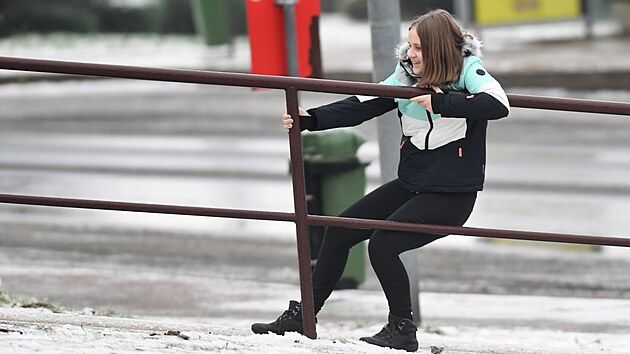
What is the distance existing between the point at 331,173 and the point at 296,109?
293 centimetres

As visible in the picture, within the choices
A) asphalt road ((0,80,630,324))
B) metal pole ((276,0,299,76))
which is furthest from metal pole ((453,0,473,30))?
metal pole ((276,0,299,76))

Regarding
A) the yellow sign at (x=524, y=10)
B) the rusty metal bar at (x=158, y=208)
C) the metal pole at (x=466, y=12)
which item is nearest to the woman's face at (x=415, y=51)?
the rusty metal bar at (x=158, y=208)

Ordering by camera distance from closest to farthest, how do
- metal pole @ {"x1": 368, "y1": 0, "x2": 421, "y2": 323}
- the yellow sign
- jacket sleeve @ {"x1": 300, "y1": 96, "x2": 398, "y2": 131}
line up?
jacket sleeve @ {"x1": 300, "y1": 96, "x2": 398, "y2": 131}, metal pole @ {"x1": 368, "y1": 0, "x2": 421, "y2": 323}, the yellow sign

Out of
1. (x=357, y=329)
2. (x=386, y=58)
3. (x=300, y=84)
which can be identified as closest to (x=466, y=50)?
(x=300, y=84)

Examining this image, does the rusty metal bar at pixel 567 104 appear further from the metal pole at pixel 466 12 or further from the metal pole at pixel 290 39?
the metal pole at pixel 466 12

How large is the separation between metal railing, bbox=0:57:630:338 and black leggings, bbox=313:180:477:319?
8 centimetres

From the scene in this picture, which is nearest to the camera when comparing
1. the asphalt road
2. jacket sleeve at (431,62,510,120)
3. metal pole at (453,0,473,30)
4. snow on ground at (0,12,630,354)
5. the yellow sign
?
jacket sleeve at (431,62,510,120)

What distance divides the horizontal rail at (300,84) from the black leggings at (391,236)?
1.60ft

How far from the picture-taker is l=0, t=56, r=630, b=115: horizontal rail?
5.57 meters

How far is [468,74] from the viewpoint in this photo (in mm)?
5625

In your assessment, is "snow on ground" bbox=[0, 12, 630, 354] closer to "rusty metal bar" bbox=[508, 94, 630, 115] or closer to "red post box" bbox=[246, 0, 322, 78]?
"rusty metal bar" bbox=[508, 94, 630, 115]

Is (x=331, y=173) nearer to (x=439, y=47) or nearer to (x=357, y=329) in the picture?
(x=357, y=329)

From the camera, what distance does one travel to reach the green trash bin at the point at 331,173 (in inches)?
338

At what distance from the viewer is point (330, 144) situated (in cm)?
858
